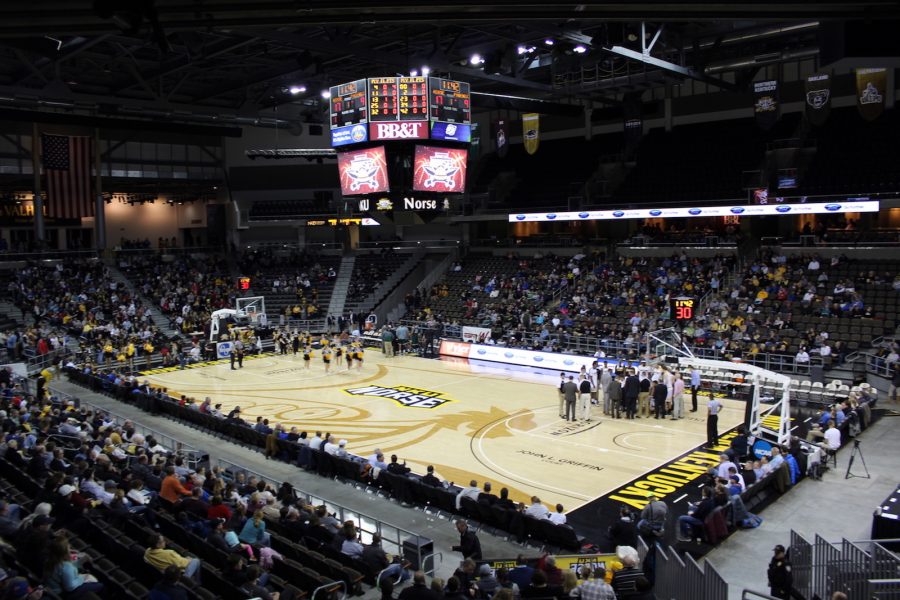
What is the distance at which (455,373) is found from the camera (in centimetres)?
3028

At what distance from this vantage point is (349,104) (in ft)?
85.6

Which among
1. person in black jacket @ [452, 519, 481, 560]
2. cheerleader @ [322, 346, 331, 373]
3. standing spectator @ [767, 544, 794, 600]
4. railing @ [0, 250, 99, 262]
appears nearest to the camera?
standing spectator @ [767, 544, 794, 600]

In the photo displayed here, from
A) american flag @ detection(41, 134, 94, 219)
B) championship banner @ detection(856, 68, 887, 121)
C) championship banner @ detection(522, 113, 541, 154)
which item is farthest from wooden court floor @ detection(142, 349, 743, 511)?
american flag @ detection(41, 134, 94, 219)

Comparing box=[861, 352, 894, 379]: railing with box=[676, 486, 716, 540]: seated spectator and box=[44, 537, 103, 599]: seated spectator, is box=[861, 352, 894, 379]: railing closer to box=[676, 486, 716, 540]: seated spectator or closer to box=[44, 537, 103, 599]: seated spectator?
box=[676, 486, 716, 540]: seated spectator

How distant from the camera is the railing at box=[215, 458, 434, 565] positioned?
11859 millimetres

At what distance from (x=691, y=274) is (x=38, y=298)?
105ft

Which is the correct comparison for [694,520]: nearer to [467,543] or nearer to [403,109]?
[467,543]

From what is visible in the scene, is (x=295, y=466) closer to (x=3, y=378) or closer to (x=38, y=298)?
(x=3, y=378)

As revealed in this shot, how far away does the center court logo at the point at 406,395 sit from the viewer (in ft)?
81.4

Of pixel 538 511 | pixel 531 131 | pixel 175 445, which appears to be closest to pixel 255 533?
pixel 538 511

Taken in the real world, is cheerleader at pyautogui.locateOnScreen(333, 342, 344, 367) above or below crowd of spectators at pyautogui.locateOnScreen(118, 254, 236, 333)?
below

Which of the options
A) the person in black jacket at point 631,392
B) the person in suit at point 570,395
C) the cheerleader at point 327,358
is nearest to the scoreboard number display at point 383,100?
the cheerleader at point 327,358

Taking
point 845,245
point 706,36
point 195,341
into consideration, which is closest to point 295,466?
point 195,341

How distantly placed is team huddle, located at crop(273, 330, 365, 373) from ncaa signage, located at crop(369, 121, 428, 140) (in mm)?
9618
